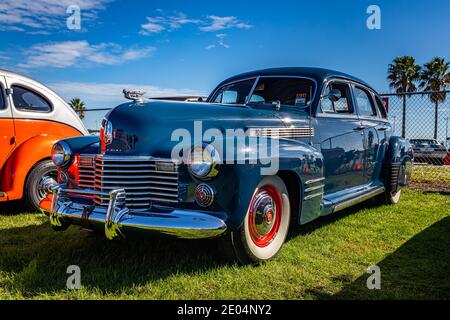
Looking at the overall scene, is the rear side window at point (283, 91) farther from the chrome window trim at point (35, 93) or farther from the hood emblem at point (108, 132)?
the chrome window trim at point (35, 93)

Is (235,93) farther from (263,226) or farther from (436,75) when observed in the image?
(436,75)

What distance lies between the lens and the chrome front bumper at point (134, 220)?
2.78 meters

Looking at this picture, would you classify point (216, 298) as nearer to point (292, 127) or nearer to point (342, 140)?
point (292, 127)

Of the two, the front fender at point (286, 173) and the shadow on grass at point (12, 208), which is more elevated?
the front fender at point (286, 173)

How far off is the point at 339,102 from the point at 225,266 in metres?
2.59

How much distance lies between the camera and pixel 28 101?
18.0ft

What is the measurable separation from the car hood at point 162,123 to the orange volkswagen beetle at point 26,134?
2276 mm

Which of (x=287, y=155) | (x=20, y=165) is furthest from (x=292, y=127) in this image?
(x=20, y=165)

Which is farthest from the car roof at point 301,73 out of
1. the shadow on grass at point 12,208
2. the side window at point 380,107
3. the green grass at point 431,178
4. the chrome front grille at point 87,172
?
the green grass at point 431,178

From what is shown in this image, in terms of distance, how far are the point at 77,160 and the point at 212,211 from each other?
1461 millimetres

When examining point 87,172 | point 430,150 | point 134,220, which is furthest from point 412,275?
point 430,150

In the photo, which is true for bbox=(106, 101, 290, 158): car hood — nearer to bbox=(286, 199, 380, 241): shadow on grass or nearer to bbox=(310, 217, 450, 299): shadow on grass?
bbox=(286, 199, 380, 241): shadow on grass
